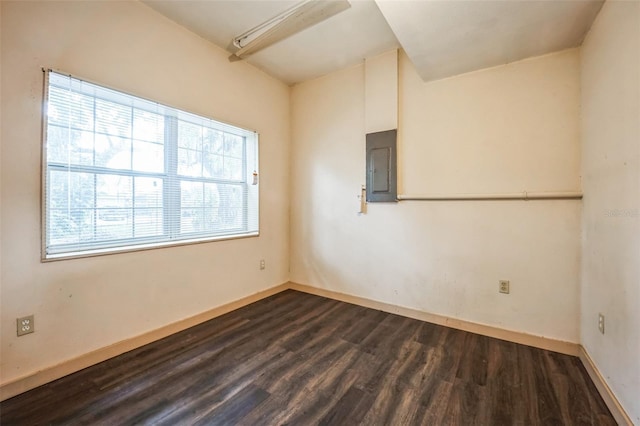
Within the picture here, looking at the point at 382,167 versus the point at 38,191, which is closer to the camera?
the point at 38,191

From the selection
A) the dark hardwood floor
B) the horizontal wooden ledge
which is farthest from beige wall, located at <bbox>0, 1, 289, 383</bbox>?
the horizontal wooden ledge

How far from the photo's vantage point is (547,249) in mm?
2146

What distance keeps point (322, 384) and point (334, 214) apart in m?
1.94

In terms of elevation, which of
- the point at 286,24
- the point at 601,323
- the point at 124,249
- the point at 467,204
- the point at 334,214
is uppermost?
the point at 286,24

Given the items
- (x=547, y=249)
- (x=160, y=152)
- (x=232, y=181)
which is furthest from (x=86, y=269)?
(x=547, y=249)

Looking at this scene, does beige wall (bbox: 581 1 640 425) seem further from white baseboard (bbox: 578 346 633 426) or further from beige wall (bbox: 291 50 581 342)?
beige wall (bbox: 291 50 581 342)

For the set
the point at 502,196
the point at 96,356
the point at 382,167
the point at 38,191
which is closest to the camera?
the point at 38,191

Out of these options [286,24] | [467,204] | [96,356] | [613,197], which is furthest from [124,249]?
[613,197]

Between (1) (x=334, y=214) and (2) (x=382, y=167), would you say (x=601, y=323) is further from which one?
(1) (x=334, y=214)

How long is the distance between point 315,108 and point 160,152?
192cm

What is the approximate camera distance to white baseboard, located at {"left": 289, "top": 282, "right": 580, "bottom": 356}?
2.09 meters

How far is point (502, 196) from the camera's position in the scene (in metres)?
2.29

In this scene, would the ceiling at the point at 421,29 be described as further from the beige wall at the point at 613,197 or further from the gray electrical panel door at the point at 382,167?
the gray electrical panel door at the point at 382,167

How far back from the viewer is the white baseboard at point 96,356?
1.57 m
